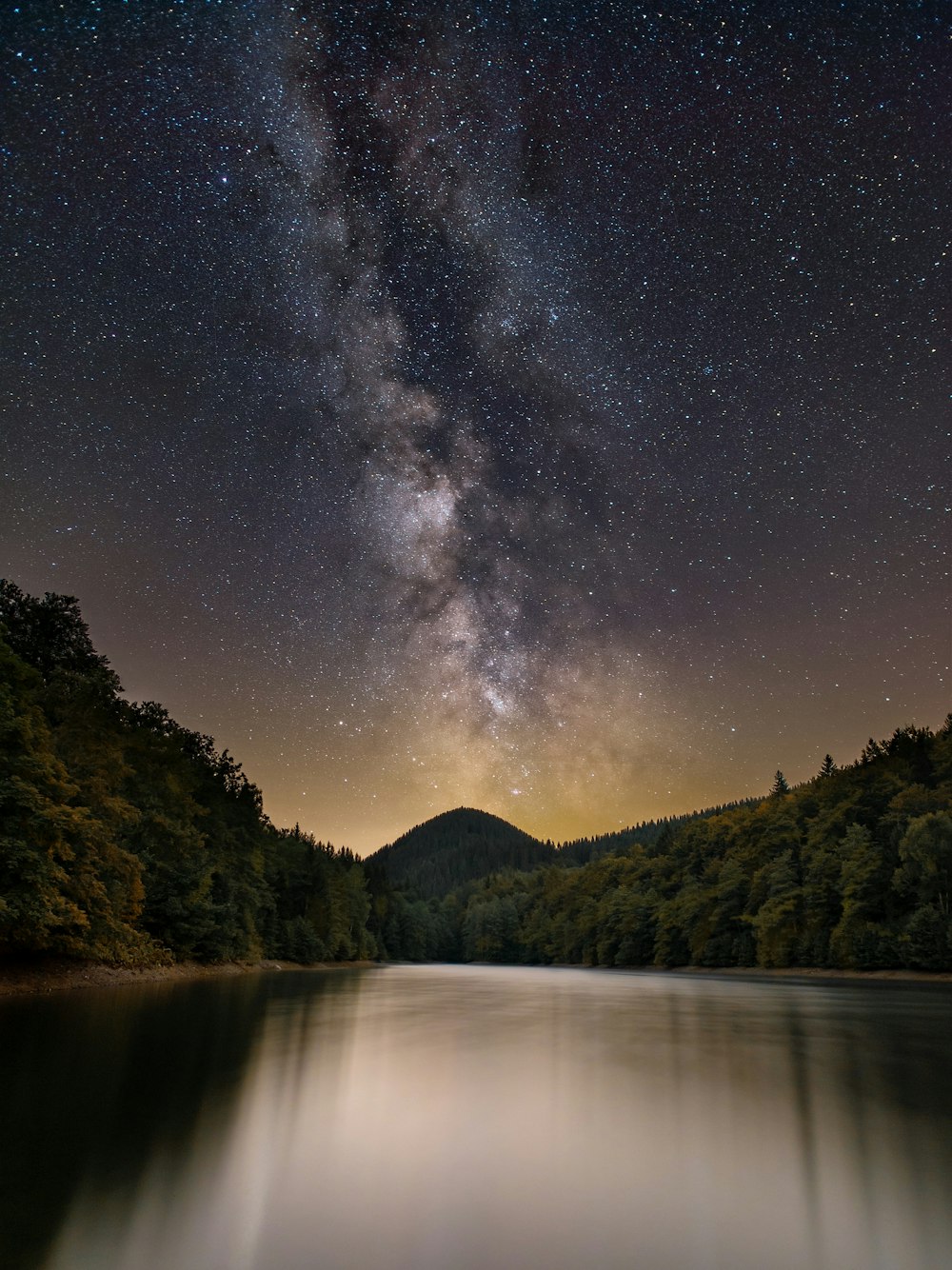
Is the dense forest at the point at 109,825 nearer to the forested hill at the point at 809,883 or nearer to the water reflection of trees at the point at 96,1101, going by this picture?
the water reflection of trees at the point at 96,1101

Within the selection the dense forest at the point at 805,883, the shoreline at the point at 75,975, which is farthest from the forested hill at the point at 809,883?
the shoreline at the point at 75,975

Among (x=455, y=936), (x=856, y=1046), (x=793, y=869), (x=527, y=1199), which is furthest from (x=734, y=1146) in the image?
(x=455, y=936)

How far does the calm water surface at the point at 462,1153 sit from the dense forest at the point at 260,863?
11.0 m

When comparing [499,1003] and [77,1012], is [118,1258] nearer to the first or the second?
[77,1012]

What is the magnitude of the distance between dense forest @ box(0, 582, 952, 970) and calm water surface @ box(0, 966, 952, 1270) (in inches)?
431

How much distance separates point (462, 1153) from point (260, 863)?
67.6m

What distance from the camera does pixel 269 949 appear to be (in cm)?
7744

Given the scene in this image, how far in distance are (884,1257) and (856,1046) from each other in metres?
15.3

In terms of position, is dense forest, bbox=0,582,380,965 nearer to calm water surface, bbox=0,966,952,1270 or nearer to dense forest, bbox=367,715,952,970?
calm water surface, bbox=0,966,952,1270

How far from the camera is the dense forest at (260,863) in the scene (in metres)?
27.6

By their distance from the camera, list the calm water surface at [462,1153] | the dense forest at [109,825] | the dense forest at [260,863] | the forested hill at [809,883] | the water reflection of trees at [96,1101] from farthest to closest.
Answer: the forested hill at [809,883], the dense forest at [260,863], the dense forest at [109,825], the water reflection of trees at [96,1101], the calm water surface at [462,1153]

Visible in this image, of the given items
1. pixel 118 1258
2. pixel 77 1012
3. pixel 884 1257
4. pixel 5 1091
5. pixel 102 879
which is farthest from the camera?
pixel 102 879

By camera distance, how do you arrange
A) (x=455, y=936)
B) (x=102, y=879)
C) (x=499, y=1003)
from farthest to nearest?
1. (x=455, y=936)
2. (x=499, y=1003)
3. (x=102, y=879)

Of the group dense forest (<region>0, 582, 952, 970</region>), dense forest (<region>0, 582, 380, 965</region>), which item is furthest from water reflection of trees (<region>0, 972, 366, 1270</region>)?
dense forest (<region>0, 582, 952, 970</region>)
